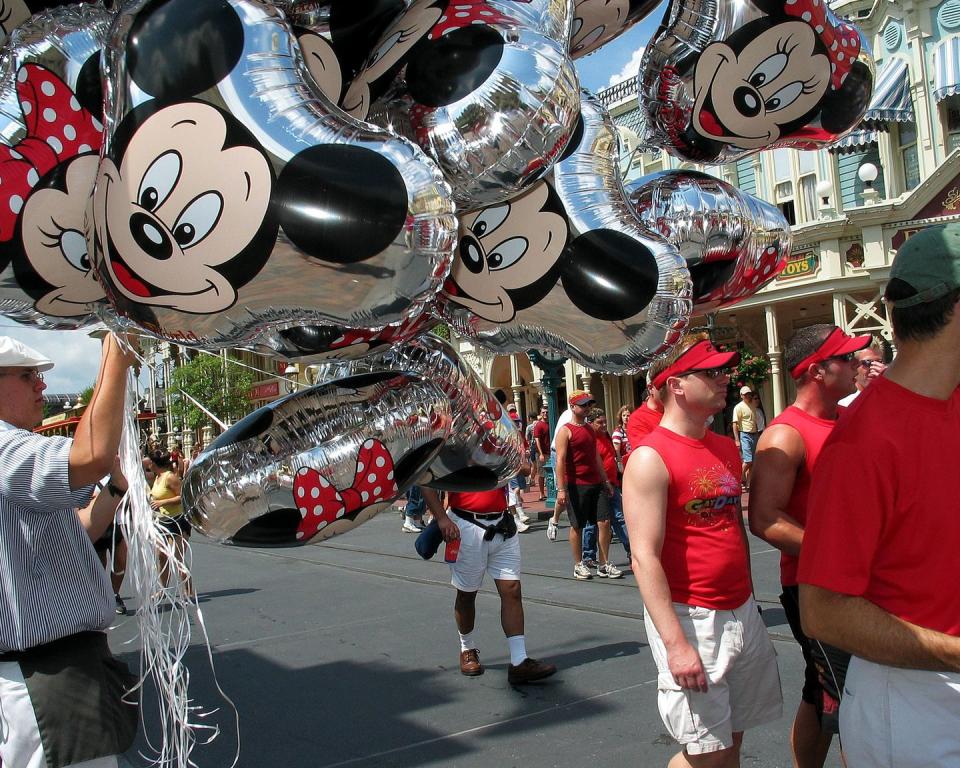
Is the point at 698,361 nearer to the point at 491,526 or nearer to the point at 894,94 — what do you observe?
the point at 491,526

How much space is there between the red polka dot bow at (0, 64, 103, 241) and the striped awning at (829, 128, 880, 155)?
1417 centimetres

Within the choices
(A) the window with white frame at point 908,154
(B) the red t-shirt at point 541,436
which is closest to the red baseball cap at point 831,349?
(B) the red t-shirt at point 541,436

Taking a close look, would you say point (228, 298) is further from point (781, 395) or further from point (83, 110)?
point (781, 395)

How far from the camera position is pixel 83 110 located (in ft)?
7.57

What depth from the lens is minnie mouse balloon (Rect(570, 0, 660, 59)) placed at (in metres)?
2.98

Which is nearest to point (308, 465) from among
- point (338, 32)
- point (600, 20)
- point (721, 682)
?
point (338, 32)

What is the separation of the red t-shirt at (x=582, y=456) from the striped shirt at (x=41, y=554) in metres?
6.14

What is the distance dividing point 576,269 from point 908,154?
1701 centimetres

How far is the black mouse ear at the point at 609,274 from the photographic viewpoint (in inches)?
95.6

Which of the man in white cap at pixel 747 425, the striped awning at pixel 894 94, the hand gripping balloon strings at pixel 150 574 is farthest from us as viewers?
the striped awning at pixel 894 94

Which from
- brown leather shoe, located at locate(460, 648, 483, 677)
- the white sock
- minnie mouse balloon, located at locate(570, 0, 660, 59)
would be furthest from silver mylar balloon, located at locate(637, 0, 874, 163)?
brown leather shoe, located at locate(460, 648, 483, 677)

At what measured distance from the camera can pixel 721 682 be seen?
290 cm

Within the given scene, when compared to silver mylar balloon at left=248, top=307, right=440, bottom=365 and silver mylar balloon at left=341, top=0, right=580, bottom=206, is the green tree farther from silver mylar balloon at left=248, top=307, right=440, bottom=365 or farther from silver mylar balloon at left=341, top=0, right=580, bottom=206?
silver mylar balloon at left=341, top=0, right=580, bottom=206

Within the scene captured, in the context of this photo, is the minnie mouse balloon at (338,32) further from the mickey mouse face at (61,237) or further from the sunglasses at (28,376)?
the sunglasses at (28,376)
